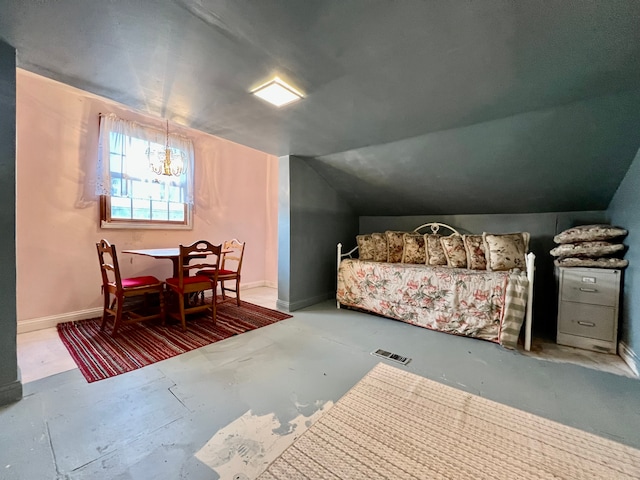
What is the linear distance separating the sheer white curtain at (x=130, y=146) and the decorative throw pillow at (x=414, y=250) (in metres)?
3.13

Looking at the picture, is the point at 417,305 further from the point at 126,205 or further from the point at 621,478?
the point at 126,205

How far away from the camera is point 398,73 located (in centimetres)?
165

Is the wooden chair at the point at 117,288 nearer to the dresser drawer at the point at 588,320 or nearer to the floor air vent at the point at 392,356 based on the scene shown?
the floor air vent at the point at 392,356

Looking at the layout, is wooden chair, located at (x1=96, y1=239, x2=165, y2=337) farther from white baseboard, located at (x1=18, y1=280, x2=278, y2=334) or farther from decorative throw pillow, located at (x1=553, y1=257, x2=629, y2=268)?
decorative throw pillow, located at (x1=553, y1=257, x2=629, y2=268)

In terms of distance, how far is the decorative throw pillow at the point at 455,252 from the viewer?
3.18 meters

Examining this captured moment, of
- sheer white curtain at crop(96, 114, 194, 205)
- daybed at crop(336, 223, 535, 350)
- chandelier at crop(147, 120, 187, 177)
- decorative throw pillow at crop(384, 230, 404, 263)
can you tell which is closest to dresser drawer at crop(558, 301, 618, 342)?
daybed at crop(336, 223, 535, 350)

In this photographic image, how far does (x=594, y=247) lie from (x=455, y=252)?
117 centimetres

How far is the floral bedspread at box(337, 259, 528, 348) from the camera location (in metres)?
2.44

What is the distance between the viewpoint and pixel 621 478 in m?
1.14

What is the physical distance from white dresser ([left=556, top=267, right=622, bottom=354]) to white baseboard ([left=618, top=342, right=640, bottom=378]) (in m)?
0.05

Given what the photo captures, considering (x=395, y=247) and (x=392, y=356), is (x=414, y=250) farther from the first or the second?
(x=392, y=356)

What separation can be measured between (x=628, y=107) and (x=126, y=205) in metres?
4.88

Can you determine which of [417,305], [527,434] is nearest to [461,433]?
[527,434]

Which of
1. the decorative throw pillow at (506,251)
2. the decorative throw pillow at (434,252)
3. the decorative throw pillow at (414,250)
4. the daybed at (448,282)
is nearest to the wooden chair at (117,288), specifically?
the daybed at (448,282)
